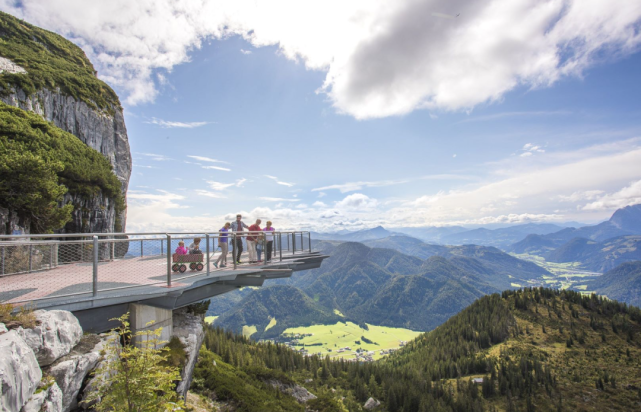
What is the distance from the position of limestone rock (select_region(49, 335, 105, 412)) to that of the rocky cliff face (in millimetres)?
31934

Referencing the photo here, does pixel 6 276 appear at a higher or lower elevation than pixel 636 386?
higher

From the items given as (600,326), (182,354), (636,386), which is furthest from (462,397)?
(182,354)

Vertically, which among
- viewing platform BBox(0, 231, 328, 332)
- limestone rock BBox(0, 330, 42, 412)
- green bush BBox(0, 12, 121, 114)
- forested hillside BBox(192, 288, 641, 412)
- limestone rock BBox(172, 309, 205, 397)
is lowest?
forested hillside BBox(192, 288, 641, 412)

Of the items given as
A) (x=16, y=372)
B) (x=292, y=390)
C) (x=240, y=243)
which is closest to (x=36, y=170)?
(x=240, y=243)

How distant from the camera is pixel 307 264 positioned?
23.5 m

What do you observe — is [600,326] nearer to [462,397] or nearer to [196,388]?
[462,397]

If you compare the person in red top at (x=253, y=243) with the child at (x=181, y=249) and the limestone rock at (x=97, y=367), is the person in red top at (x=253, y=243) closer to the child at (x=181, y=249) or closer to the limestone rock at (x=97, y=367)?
the child at (x=181, y=249)

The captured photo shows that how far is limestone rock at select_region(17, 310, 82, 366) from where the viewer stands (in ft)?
24.1

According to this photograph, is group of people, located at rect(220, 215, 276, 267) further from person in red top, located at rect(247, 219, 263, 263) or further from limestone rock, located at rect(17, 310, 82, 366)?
limestone rock, located at rect(17, 310, 82, 366)

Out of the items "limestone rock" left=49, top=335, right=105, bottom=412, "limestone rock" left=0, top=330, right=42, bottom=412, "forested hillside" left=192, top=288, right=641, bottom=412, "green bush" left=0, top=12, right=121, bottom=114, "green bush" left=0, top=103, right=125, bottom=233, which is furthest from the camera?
"forested hillside" left=192, top=288, right=641, bottom=412

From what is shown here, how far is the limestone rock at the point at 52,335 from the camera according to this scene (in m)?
7.35

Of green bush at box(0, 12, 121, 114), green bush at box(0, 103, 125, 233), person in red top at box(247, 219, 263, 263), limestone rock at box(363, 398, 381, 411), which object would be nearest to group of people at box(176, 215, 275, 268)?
person in red top at box(247, 219, 263, 263)

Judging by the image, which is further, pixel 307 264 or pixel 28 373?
pixel 307 264

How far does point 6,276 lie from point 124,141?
181ft
